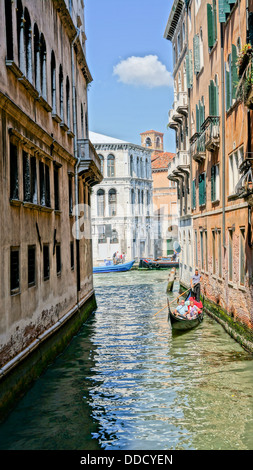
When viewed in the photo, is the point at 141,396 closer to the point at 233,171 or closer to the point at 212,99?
the point at 233,171

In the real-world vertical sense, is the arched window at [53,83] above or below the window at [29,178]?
above

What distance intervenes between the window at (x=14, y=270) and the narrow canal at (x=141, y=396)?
1774mm

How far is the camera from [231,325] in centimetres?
1473

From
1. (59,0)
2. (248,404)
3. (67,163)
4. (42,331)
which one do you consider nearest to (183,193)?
(67,163)

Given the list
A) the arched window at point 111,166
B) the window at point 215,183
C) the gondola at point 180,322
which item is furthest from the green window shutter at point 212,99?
the arched window at point 111,166

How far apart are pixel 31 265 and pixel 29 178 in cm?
165

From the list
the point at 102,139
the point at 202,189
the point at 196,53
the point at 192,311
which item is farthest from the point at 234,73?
the point at 102,139

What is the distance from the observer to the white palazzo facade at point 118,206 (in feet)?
165

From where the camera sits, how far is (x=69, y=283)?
633 inches

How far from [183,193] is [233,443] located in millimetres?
20964


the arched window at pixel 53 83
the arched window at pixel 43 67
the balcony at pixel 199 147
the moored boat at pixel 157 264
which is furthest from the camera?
the moored boat at pixel 157 264

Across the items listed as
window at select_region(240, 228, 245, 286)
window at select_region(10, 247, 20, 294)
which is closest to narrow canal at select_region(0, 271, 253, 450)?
window at select_region(240, 228, 245, 286)

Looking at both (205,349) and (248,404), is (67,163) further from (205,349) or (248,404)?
(248,404)

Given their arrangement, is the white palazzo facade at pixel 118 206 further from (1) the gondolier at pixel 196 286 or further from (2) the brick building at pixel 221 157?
(1) the gondolier at pixel 196 286
